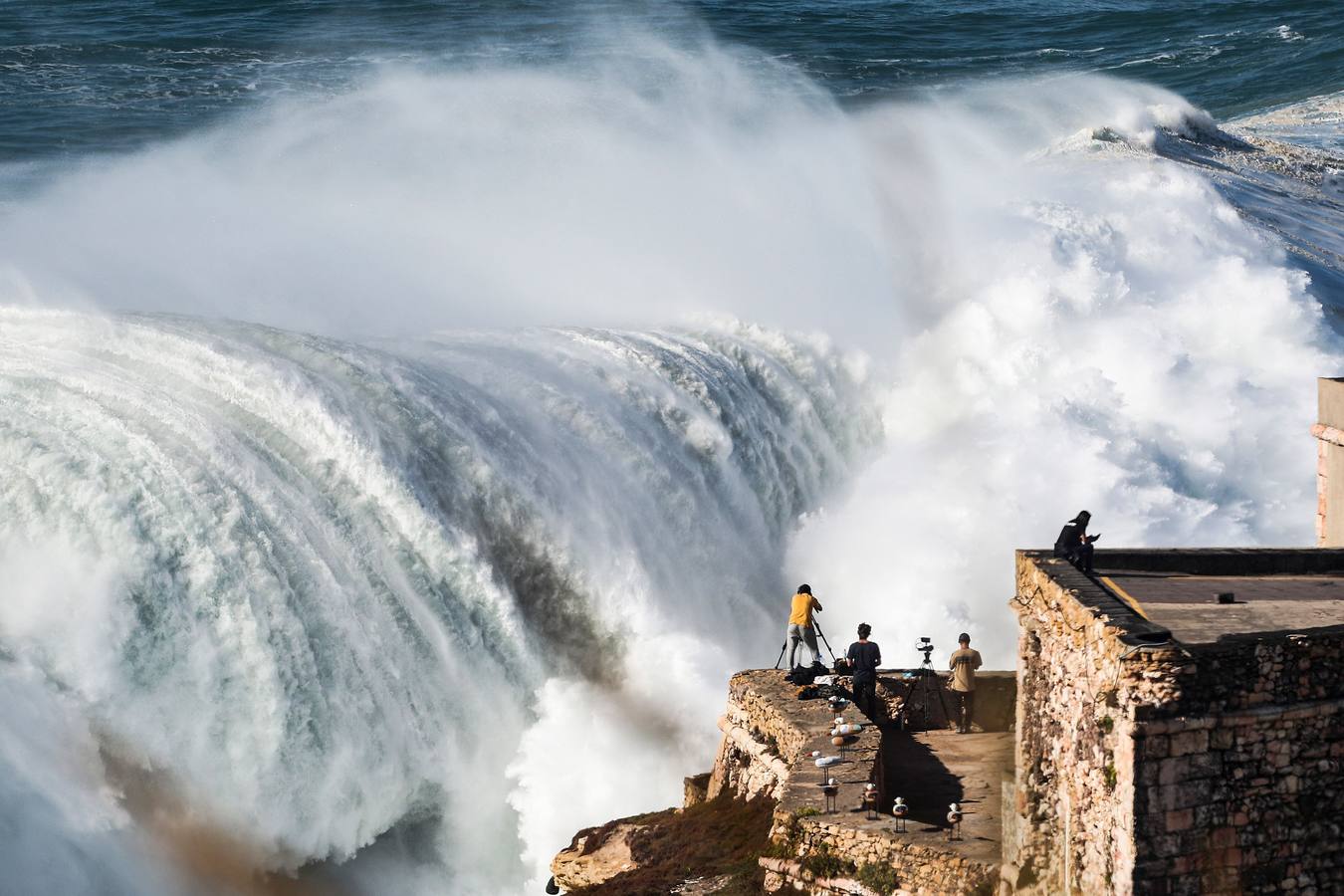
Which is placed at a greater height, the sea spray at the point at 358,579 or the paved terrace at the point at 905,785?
the sea spray at the point at 358,579

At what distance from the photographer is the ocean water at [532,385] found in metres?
18.2

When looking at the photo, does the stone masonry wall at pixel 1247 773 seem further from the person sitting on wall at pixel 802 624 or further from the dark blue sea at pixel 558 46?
the dark blue sea at pixel 558 46

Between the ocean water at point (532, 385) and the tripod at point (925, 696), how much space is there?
4196mm

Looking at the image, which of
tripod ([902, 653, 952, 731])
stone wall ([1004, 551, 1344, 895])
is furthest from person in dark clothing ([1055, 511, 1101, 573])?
tripod ([902, 653, 952, 731])

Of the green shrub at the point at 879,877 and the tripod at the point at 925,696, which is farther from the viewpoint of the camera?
the tripod at the point at 925,696

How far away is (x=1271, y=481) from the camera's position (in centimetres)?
2989

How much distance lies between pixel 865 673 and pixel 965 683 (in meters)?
0.90

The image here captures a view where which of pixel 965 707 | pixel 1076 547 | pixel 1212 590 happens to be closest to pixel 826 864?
pixel 1076 547

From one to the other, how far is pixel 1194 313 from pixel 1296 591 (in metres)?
22.4

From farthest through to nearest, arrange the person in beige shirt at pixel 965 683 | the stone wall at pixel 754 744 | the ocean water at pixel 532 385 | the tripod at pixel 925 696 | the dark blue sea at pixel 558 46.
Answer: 1. the dark blue sea at pixel 558 46
2. the ocean water at pixel 532 385
3. the tripod at pixel 925 696
4. the person in beige shirt at pixel 965 683
5. the stone wall at pixel 754 744

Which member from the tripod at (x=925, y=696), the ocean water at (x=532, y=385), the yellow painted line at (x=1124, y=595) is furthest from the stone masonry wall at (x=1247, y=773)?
the ocean water at (x=532, y=385)

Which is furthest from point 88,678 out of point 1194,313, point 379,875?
point 1194,313

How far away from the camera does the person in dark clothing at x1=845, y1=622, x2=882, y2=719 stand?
15938 millimetres

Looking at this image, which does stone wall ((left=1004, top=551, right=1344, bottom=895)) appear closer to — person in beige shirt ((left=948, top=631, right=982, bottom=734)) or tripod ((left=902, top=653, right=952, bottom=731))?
person in beige shirt ((left=948, top=631, right=982, bottom=734))
